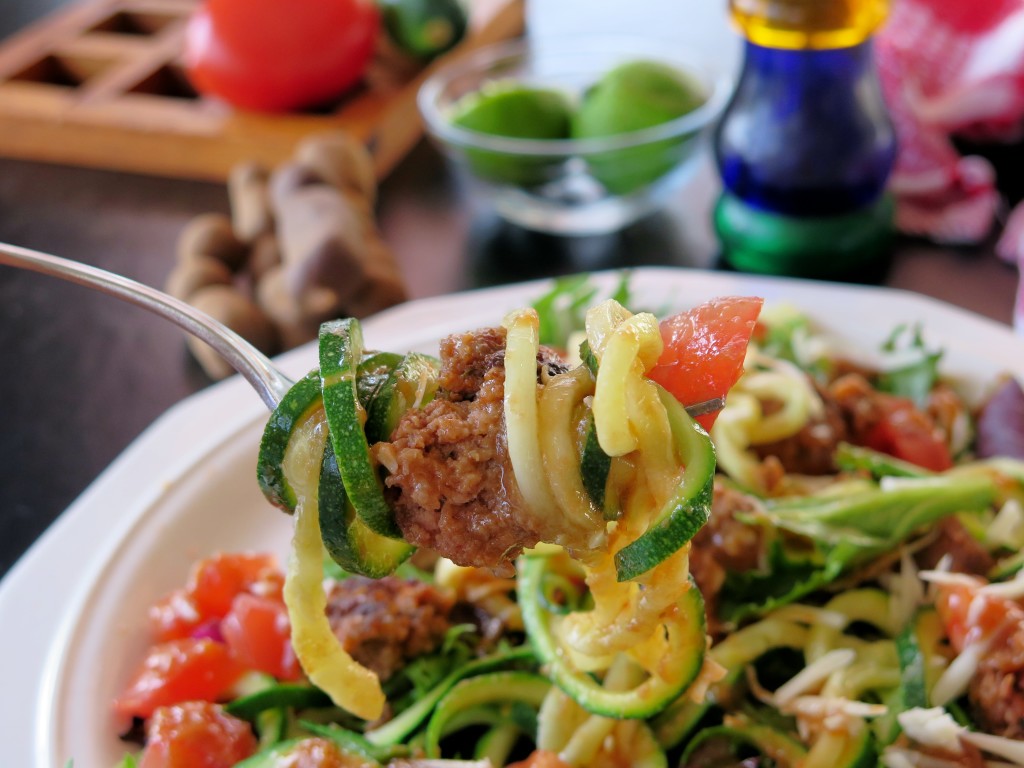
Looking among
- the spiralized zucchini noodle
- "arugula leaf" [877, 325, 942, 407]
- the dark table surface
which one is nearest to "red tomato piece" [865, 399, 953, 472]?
the spiralized zucchini noodle

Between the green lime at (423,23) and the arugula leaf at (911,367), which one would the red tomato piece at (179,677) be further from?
the green lime at (423,23)

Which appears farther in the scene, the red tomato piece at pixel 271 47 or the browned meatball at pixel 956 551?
the red tomato piece at pixel 271 47

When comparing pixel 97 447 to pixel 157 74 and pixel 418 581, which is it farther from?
pixel 157 74

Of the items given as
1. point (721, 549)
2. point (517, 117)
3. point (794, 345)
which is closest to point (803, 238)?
point (794, 345)

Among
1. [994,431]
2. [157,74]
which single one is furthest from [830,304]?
[157,74]

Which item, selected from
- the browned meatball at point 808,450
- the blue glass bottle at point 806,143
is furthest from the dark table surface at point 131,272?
the browned meatball at point 808,450

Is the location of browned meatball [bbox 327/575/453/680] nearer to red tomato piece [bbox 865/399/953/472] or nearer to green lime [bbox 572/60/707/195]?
red tomato piece [bbox 865/399/953/472]
